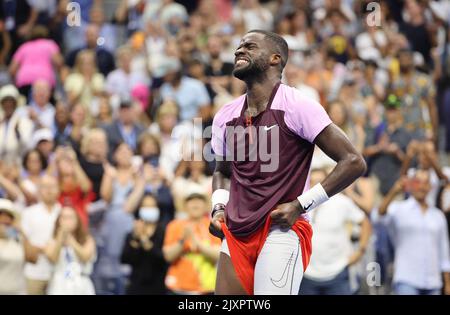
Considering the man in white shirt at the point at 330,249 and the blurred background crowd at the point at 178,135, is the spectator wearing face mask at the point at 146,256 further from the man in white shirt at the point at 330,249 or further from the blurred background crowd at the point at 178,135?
the man in white shirt at the point at 330,249

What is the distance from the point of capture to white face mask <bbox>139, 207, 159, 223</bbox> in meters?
11.3

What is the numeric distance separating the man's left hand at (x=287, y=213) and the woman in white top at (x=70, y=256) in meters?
4.48

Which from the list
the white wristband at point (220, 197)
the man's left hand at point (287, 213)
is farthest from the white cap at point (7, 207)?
the man's left hand at point (287, 213)

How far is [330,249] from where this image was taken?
427 inches

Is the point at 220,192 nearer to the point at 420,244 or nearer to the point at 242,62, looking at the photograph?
the point at 242,62

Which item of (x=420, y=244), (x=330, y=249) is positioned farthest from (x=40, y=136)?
(x=420, y=244)

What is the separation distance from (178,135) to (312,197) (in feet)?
22.2

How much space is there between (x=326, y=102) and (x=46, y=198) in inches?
167

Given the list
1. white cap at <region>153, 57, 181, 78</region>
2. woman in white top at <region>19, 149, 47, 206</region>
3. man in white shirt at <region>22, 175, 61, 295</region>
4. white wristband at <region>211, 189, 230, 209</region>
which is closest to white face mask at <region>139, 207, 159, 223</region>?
man in white shirt at <region>22, 175, 61, 295</region>

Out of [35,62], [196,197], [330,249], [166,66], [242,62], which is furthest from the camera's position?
[35,62]
